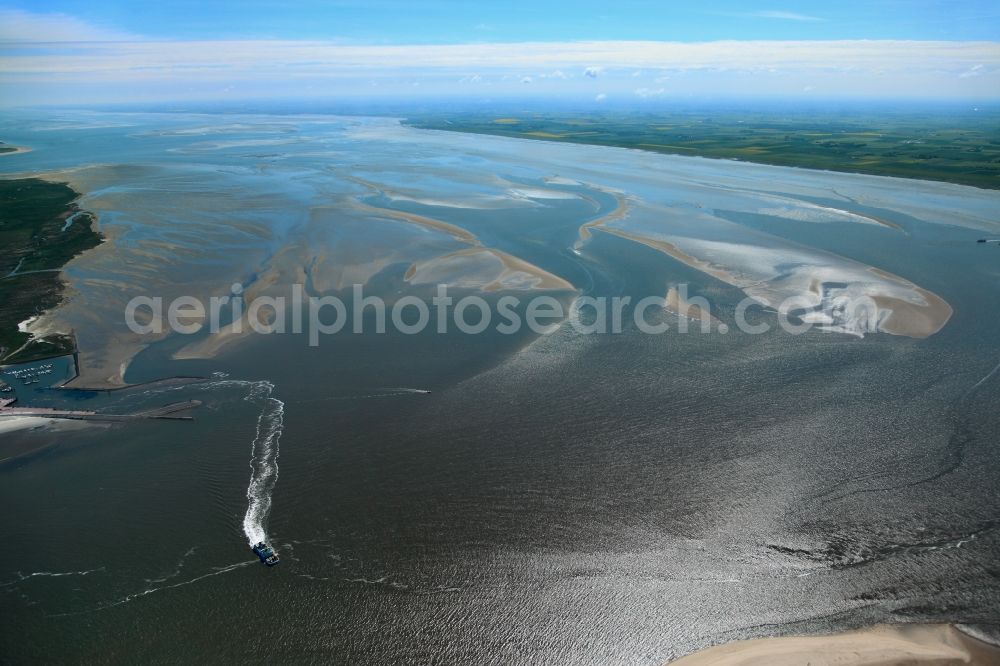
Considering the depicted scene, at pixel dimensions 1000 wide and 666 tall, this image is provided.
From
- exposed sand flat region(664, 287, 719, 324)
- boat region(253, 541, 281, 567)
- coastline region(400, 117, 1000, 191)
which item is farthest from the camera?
coastline region(400, 117, 1000, 191)

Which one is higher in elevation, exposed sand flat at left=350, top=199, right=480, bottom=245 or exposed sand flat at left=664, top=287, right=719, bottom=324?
exposed sand flat at left=350, top=199, right=480, bottom=245

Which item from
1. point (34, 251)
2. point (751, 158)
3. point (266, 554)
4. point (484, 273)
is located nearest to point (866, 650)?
point (266, 554)

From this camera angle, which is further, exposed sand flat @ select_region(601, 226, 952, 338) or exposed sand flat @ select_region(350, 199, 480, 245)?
exposed sand flat @ select_region(350, 199, 480, 245)

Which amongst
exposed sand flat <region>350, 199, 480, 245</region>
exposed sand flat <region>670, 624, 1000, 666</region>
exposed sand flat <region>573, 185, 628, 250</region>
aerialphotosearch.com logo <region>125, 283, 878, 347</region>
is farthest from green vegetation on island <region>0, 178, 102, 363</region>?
exposed sand flat <region>573, 185, 628, 250</region>

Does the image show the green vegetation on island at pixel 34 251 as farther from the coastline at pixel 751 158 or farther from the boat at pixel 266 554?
the coastline at pixel 751 158

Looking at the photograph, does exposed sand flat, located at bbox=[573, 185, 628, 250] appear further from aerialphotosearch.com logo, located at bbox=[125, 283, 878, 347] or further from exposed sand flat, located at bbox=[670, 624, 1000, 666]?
exposed sand flat, located at bbox=[670, 624, 1000, 666]

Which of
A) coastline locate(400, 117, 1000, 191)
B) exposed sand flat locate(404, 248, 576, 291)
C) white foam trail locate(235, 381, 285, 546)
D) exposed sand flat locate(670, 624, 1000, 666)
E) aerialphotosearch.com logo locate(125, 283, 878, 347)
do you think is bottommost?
exposed sand flat locate(670, 624, 1000, 666)

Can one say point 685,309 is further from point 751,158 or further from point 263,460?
point 751,158

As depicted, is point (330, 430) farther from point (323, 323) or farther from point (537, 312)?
point (537, 312)
